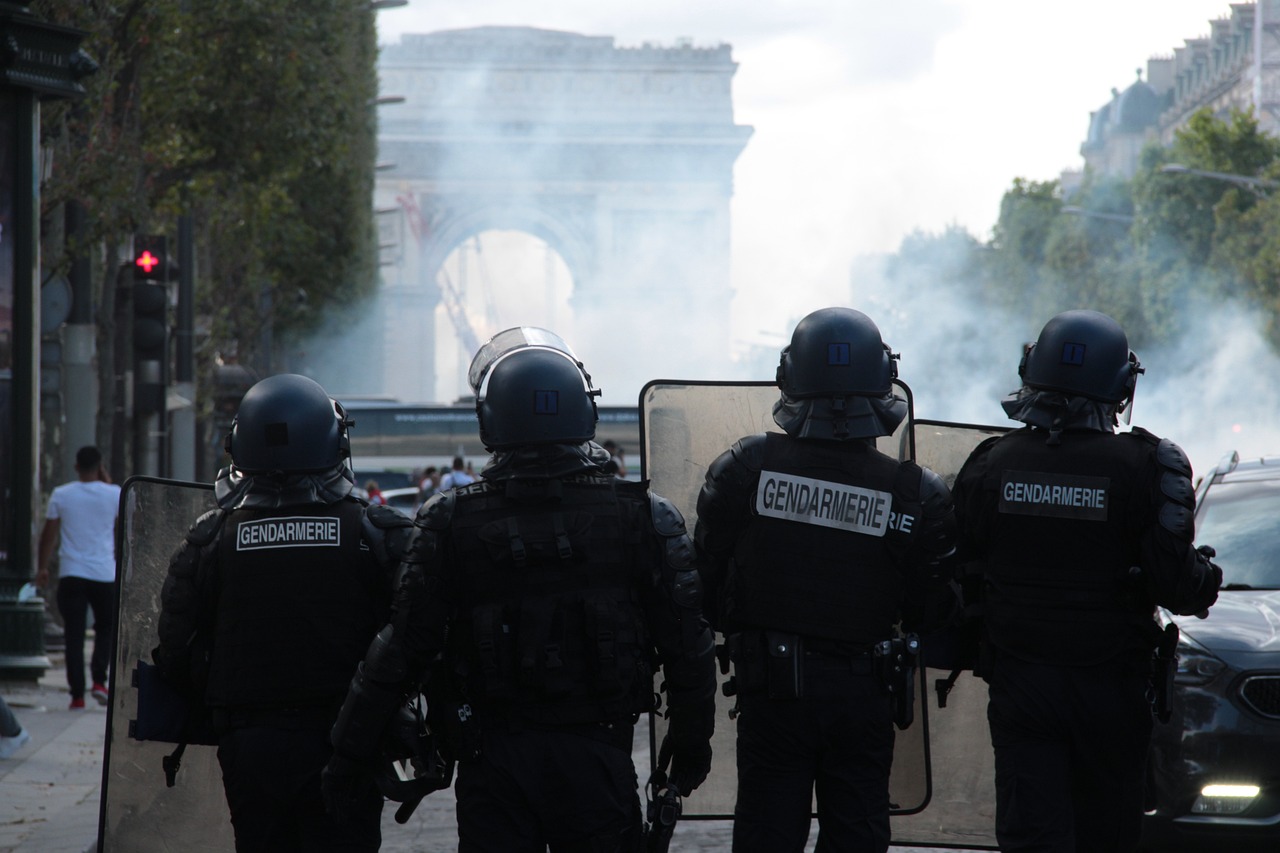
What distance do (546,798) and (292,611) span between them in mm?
783

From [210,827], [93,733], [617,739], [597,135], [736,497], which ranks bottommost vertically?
[93,733]

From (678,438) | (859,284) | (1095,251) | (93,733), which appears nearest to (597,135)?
(859,284)

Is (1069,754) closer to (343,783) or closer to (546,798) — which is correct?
(546,798)

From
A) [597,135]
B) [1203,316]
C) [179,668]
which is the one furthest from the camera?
[597,135]

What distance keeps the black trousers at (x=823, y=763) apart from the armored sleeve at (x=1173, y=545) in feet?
2.43

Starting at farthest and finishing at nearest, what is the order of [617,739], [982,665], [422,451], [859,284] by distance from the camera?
[859,284] < [422,451] < [982,665] < [617,739]

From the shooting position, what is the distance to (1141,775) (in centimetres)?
454

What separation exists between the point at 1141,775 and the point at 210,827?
2.37m

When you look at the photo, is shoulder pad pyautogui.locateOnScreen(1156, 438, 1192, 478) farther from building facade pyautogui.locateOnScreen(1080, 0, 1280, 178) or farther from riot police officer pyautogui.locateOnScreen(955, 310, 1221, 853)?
building facade pyautogui.locateOnScreen(1080, 0, 1280, 178)

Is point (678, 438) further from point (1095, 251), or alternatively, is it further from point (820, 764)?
point (1095, 251)

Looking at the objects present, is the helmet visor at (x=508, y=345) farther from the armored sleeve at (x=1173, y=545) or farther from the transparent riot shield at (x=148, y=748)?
the armored sleeve at (x=1173, y=545)

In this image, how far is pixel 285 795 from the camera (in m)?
4.12

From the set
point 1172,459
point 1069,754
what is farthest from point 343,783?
point 1172,459

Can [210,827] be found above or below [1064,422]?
below
